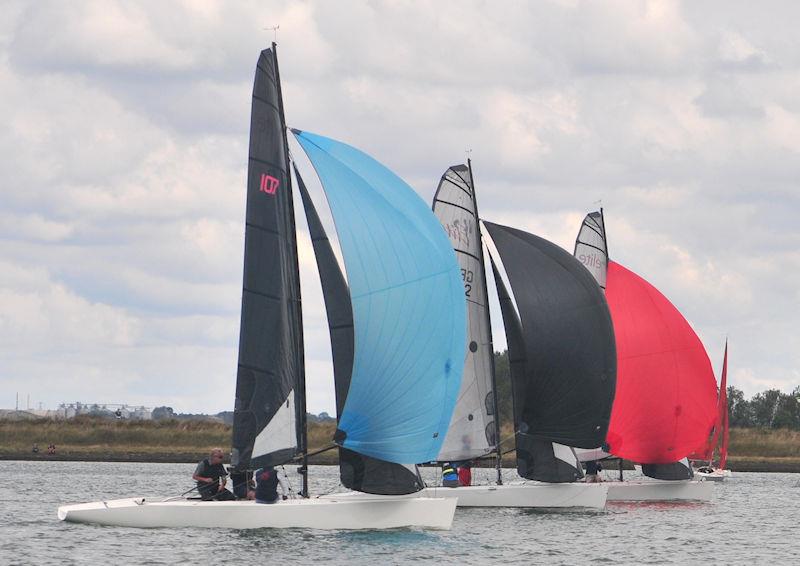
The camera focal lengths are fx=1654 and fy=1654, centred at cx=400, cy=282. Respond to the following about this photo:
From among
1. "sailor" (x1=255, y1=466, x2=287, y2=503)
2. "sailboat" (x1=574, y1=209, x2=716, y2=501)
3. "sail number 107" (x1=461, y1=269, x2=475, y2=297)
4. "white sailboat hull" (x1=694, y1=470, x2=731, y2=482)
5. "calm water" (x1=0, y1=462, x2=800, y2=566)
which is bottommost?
"calm water" (x1=0, y1=462, x2=800, y2=566)

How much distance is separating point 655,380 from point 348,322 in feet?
65.5

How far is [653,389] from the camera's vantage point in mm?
55938

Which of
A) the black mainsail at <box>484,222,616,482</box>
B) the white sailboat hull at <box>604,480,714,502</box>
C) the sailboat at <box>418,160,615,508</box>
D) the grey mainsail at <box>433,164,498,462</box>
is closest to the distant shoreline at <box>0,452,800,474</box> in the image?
the white sailboat hull at <box>604,480,714,502</box>

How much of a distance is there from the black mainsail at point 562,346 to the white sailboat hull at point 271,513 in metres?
11.1

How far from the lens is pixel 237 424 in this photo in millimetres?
38500

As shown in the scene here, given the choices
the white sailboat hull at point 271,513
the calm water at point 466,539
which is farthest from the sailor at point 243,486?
the calm water at point 466,539

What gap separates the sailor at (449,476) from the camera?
49.9 metres

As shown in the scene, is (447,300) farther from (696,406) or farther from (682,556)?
(696,406)

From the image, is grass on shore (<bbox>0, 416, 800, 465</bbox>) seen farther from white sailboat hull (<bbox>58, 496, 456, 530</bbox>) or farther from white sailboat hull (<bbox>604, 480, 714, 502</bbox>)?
white sailboat hull (<bbox>58, 496, 456, 530</bbox>)

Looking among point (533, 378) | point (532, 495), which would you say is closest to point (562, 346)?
point (533, 378)

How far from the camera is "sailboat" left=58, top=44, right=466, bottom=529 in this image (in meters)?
38.1

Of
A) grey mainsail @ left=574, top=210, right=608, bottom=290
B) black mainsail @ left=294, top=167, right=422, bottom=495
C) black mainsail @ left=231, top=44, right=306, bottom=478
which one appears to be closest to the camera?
black mainsail @ left=231, top=44, right=306, bottom=478

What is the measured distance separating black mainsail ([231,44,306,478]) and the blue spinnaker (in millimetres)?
961

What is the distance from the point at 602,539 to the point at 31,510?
668 inches
